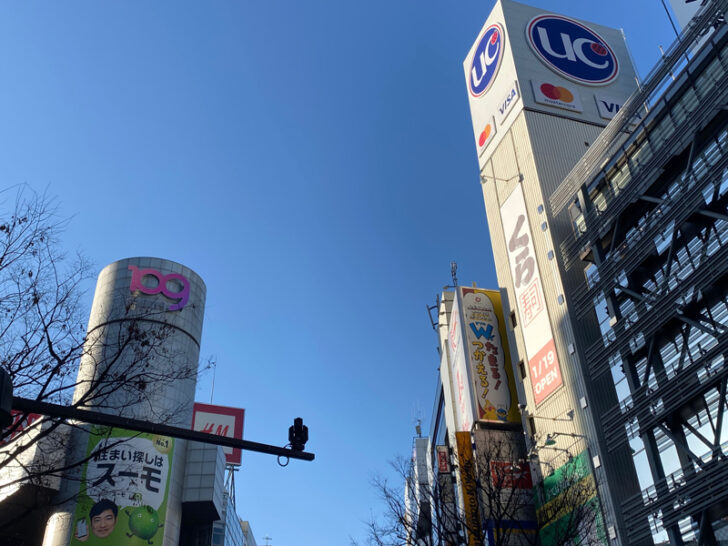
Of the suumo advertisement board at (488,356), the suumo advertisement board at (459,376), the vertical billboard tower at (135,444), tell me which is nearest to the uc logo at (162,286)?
the vertical billboard tower at (135,444)

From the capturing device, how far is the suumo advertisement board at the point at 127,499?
52.7 m

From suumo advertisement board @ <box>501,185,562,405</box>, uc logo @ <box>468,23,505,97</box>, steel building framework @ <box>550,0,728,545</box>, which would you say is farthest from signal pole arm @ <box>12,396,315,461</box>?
uc logo @ <box>468,23,505,97</box>

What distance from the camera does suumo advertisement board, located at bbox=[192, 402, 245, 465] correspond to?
84812mm

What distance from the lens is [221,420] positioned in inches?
3438

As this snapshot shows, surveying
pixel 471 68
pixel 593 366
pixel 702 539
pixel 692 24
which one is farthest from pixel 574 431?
pixel 471 68

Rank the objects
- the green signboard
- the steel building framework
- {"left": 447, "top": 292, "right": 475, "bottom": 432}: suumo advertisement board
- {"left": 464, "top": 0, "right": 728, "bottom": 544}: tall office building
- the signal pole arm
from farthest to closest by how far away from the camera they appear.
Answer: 1. {"left": 447, "top": 292, "right": 475, "bottom": 432}: suumo advertisement board
2. the green signboard
3. {"left": 464, "top": 0, "right": 728, "bottom": 544}: tall office building
4. the steel building framework
5. the signal pole arm

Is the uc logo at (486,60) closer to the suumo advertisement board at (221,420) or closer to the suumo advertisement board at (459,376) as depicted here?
the suumo advertisement board at (459,376)

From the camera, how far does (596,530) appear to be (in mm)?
29500

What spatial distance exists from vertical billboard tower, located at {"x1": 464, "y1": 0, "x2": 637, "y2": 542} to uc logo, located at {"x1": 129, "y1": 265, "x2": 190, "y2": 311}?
35468 millimetres

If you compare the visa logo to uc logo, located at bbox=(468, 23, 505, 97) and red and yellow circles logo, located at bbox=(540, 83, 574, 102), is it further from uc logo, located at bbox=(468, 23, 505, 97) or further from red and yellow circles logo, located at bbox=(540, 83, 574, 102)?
uc logo, located at bbox=(468, 23, 505, 97)

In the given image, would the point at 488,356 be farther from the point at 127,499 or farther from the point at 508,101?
the point at 127,499

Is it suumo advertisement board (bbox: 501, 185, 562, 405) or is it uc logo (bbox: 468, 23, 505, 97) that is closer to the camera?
suumo advertisement board (bbox: 501, 185, 562, 405)

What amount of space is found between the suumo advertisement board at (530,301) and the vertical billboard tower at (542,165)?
0.06 meters

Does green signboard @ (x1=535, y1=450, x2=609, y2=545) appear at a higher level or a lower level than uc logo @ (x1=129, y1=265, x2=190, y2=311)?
lower
